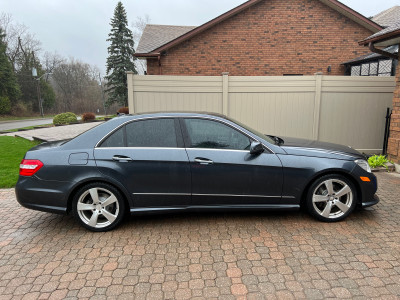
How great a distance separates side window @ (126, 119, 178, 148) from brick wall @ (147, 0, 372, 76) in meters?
7.83

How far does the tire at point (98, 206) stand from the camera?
11.4ft

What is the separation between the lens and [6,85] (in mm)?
38906

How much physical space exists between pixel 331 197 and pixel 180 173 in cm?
Answer: 205

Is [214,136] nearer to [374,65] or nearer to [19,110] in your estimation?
[374,65]

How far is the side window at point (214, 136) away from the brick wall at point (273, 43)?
25.7 ft

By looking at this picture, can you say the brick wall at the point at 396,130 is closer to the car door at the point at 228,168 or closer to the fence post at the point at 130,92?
the car door at the point at 228,168

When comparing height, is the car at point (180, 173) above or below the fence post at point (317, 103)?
below

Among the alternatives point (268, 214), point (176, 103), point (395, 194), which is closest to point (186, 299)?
point (268, 214)

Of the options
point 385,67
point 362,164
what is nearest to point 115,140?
point 362,164

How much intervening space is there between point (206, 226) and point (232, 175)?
0.80 metres

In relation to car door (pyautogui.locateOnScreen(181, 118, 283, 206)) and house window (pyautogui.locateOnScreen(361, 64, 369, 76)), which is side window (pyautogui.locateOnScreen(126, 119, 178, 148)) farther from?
house window (pyautogui.locateOnScreen(361, 64, 369, 76))

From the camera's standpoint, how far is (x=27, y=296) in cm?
243

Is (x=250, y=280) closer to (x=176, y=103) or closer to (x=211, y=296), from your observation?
(x=211, y=296)

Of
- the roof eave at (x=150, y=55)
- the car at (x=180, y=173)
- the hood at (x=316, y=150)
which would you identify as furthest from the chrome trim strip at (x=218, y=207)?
the roof eave at (x=150, y=55)
